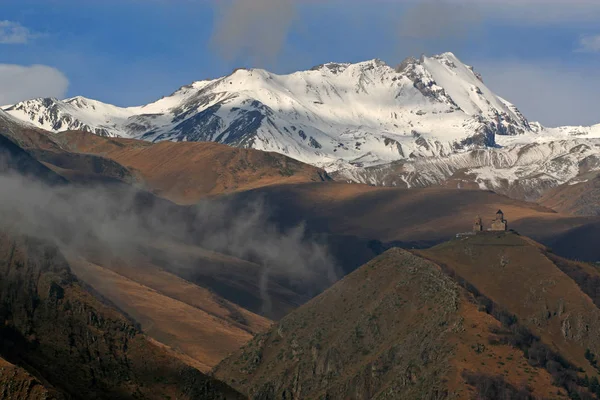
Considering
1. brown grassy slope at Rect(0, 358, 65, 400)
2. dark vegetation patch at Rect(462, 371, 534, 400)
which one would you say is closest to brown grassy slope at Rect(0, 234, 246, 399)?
brown grassy slope at Rect(0, 358, 65, 400)

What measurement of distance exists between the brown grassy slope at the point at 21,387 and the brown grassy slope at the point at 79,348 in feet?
31.6

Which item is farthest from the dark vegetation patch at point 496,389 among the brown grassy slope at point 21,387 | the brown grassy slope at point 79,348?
the brown grassy slope at point 21,387

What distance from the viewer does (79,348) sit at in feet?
558

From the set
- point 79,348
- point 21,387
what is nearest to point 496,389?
point 79,348

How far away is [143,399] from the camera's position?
162m

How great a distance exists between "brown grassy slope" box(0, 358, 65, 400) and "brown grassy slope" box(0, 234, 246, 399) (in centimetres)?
964

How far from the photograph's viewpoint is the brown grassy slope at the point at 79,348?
16062cm

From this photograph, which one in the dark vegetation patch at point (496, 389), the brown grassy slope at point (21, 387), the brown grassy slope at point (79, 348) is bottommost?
the brown grassy slope at point (21, 387)

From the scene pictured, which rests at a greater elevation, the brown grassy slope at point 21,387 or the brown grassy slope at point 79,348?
the brown grassy slope at point 79,348

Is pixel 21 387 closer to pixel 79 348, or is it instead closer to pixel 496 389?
pixel 79 348

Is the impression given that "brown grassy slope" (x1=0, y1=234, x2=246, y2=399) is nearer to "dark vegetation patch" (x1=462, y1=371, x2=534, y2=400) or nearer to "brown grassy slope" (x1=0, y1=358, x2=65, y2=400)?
"brown grassy slope" (x1=0, y1=358, x2=65, y2=400)

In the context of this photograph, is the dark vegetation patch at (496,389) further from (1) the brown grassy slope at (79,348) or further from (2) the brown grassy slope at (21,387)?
(2) the brown grassy slope at (21,387)

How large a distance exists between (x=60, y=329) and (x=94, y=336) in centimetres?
442

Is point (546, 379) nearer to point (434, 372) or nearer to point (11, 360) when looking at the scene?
point (434, 372)
